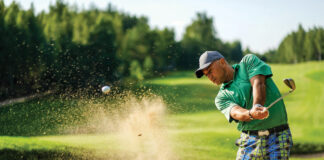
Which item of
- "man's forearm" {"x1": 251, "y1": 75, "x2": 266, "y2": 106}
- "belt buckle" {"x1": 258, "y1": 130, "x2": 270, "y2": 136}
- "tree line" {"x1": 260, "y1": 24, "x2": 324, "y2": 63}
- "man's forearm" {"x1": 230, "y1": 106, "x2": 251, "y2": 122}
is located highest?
"man's forearm" {"x1": 251, "y1": 75, "x2": 266, "y2": 106}

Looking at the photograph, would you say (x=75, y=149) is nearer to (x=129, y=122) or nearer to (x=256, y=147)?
(x=129, y=122)

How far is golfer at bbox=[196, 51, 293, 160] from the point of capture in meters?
3.73

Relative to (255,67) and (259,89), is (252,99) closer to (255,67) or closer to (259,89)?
(259,89)

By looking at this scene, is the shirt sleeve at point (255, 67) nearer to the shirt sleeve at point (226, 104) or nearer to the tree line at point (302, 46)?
the shirt sleeve at point (226, 104)

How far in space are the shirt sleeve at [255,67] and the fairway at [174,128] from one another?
22.2 ft

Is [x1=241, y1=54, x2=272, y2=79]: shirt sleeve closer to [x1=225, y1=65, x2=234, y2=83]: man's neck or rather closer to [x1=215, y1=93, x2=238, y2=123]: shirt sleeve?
[x1=225, y1=65, x2=234, y2=83]: man's neck

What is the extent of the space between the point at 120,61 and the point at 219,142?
21.2 metres

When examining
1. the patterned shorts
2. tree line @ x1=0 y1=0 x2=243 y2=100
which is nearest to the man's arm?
the patterned shorts

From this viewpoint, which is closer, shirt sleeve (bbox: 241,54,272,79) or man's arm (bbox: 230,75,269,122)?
man's arm (bbox: 230,75,269,122)

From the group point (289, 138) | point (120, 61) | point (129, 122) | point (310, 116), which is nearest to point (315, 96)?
point (310, 116)

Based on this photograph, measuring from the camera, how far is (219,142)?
13.5 metres

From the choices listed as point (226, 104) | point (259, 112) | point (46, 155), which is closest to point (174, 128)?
point (46, 155)

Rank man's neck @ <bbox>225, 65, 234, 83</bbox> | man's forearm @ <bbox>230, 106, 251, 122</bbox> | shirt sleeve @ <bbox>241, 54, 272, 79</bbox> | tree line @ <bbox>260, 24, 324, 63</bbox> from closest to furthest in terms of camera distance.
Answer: man's forearm @ <bbox>230, 106, 251, 122</bbox> < shirt sleeve @ <bbox>241, 54, 272, 79</bbox> < man's neck @ <bbox>225, 65, 234, 83</bbox> < tree line @ <bbox>260, 24, 324, 63</bbox>

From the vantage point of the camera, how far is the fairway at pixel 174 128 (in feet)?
33.7
